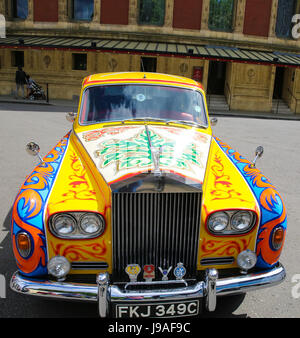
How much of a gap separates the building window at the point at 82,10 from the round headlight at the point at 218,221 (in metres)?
24.4

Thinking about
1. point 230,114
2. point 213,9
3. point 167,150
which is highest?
point 213,9

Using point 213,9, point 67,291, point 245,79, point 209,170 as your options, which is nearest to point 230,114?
point 245,79

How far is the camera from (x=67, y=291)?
2598 millimetres

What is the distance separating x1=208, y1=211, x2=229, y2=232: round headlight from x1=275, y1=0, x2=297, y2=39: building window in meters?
25.0

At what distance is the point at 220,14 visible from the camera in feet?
77.8

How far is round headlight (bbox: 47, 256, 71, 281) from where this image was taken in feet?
8.80

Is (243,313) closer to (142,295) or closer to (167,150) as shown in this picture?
(142,295)

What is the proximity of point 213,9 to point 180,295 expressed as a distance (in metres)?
24.5

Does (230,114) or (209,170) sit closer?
(209,170)

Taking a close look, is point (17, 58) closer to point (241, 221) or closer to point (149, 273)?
point (149, 273)

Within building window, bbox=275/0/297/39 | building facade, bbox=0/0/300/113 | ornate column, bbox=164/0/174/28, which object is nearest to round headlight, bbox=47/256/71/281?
building facade, bbox=0/0/300/113

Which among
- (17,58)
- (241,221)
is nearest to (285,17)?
(17,58)

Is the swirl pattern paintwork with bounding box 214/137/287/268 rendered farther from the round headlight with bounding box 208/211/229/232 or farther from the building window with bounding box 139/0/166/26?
the building window with bounding box 139/0/166/26
